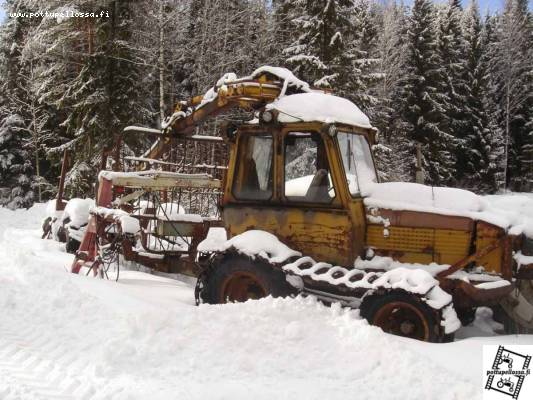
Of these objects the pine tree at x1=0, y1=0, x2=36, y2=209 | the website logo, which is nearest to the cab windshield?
the website logo

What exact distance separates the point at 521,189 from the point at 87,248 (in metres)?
32.8

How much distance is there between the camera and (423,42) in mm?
28172

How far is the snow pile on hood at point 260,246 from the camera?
579 centimetres

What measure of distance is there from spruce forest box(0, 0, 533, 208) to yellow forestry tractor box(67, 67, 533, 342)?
1314mm

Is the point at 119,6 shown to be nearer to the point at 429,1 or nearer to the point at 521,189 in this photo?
Answer: the point at 429,1

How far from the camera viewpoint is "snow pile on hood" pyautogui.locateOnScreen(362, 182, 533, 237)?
551cm

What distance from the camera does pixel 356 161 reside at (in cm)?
606

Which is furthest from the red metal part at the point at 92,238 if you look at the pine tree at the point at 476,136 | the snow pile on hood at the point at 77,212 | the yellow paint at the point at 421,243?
the pine tree at the point at 476,136

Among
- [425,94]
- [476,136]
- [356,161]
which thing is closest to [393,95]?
[425,94]

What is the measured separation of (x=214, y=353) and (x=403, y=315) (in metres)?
2.07

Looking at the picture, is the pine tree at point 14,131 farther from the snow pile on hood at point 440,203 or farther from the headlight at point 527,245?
the headlight at point 527,245

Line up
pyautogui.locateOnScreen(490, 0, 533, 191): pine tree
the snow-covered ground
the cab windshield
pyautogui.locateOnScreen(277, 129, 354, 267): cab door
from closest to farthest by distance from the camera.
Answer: the snow-covered ground, pyautogui.locateOnScreen(277, 129, 354, 267): cab door, the cab windshield, pyautogui.locateOnScreen(490, 0, 533, 191): pine tree

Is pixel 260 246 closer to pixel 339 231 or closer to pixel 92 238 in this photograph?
pixel 339 231

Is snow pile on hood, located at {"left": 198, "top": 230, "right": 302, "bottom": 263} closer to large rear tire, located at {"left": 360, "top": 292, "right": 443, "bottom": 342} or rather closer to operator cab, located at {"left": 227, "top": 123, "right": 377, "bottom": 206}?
operator cab, located at {"left": 227, "top": 123, "right": 377, "bottom": 206}
